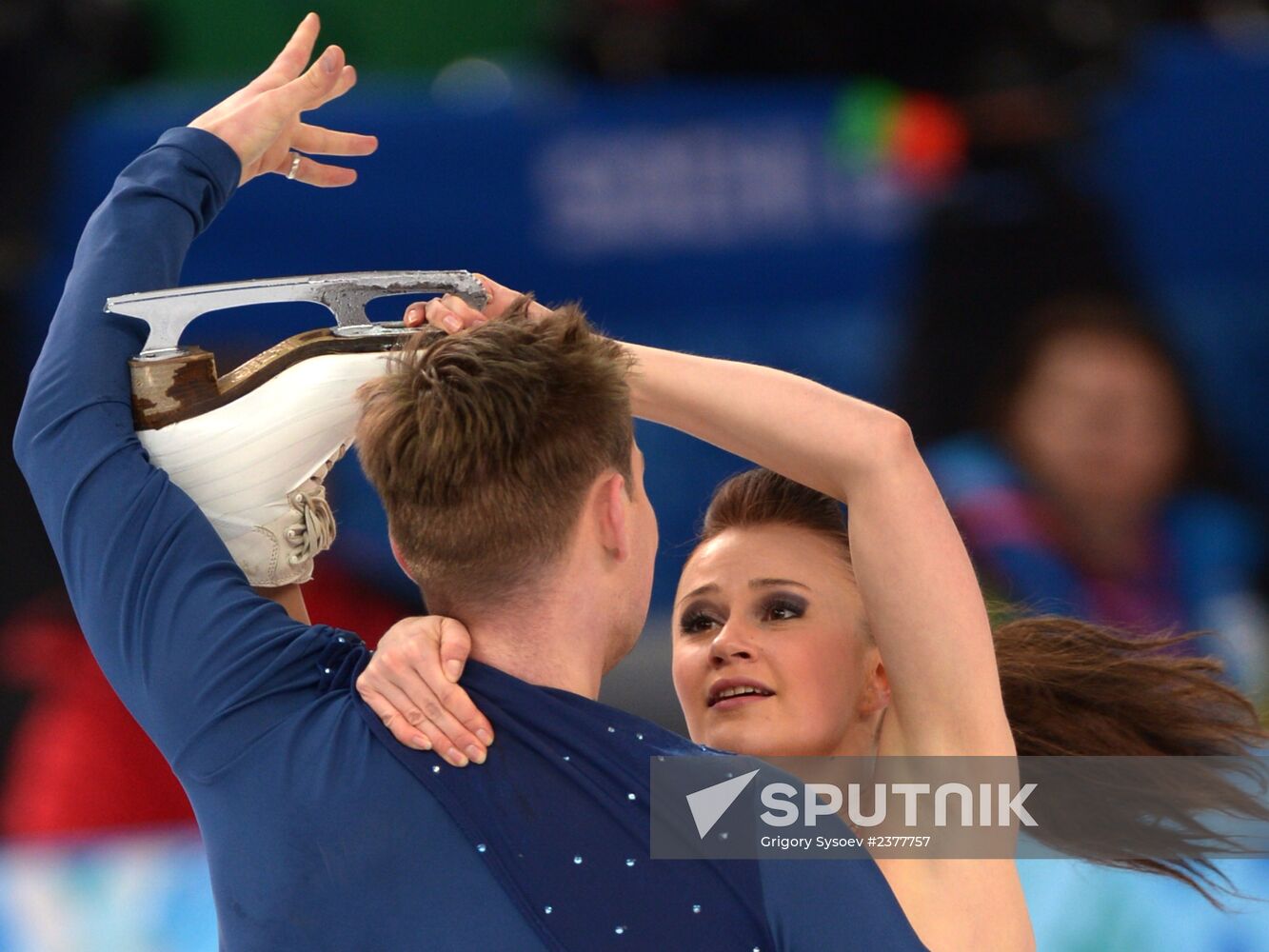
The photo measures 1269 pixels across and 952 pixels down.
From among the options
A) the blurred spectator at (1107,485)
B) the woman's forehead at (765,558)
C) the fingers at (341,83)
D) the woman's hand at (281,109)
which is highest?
the blurred spectator at (1107,485)

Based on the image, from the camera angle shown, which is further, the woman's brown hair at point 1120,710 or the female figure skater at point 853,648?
the woman's brown hair at point 1120,710

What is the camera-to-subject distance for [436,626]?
1.55 m

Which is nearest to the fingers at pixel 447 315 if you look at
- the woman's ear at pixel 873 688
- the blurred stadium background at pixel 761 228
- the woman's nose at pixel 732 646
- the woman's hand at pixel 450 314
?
the woman's hand at pixel 450 314

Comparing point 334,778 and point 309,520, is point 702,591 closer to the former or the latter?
point 309,520

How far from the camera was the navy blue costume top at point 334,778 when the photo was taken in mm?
1428

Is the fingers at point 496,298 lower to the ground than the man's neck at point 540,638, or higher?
higher

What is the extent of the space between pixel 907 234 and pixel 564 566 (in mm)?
3315

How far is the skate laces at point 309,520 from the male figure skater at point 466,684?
0.09 metres

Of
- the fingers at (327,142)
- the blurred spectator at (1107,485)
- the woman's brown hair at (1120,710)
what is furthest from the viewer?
the blurred spectator at (1107,485)

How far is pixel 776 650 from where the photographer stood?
6.75ft

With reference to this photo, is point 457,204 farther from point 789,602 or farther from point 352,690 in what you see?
point 352,690

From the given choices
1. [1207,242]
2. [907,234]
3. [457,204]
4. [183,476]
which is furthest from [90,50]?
[183,476]

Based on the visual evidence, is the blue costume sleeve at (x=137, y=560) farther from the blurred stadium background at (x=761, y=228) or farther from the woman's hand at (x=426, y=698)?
the blurred stadium background at (x=761, y=228)

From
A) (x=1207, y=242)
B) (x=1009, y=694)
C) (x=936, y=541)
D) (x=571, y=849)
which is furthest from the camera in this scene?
(x=1207, y=242)
